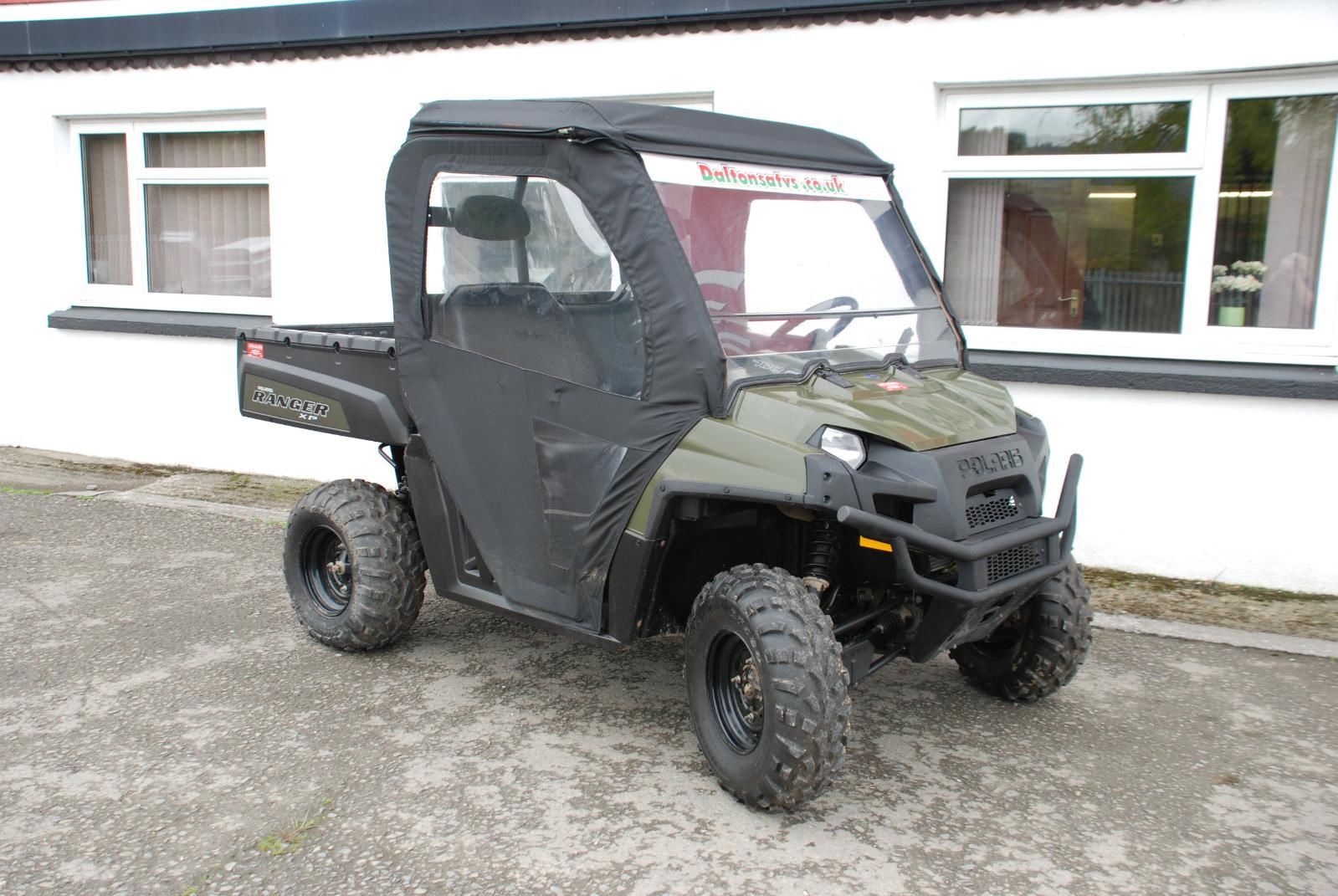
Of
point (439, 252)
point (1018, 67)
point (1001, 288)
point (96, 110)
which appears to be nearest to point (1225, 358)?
point (1001, 288)

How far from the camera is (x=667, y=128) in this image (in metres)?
3.95

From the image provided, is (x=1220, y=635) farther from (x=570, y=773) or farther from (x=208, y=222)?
(x=208, y=222)

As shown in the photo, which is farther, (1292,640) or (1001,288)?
(1001,288)

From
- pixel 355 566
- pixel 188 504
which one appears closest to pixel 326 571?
Result: pixel 355 566

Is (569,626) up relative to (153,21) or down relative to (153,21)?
down

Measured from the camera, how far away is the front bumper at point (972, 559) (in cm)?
344

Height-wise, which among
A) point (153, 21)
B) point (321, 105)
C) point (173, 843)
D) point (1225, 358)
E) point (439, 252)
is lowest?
point (173, 843)

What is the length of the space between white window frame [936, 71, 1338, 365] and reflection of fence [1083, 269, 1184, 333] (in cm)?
7

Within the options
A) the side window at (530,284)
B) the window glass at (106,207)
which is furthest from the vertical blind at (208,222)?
the side window at (530,284)

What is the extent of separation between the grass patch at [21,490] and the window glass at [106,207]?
2024mm

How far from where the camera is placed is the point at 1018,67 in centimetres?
621

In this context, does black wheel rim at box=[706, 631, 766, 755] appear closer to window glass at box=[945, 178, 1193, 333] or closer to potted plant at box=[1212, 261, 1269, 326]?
window glass at box=[945, 178, 1193, 333]

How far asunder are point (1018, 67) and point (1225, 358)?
1.83 meters

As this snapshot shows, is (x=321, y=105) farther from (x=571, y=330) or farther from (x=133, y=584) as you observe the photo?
(x=571, y=330)
